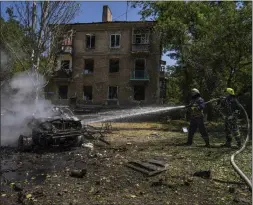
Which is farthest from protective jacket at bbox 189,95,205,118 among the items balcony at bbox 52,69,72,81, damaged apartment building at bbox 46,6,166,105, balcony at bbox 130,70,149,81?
balcony at bbox 52,69,72,81

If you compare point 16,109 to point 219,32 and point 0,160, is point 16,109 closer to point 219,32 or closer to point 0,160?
point 0,160

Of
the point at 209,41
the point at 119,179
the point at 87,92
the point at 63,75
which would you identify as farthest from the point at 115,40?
the point at 119,179

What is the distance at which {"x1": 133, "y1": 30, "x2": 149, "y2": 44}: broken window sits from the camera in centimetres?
3272

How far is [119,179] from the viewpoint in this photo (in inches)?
273

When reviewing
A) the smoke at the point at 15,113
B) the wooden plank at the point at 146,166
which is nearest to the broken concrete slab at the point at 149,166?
the wooden plank at the point at 146,166

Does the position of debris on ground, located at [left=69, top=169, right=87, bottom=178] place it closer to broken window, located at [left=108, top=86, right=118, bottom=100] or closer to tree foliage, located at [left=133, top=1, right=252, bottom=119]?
tree foliage, located at [left=133, top=1, right=252, bottom=119]

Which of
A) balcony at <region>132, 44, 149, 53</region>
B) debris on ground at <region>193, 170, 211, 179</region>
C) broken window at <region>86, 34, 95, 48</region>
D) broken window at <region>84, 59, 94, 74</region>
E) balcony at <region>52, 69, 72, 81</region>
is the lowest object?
debris on ground at <region>193, 170, 211, 179</region>

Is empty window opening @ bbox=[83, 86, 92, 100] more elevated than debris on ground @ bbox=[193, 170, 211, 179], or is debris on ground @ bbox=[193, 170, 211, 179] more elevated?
empty window opening @ bbox=[83, 86, 92, 100]

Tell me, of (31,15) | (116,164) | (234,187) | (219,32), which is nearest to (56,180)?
(116,164)

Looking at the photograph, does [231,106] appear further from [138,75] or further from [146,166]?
[138,75]

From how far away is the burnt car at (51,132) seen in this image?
33.1ft

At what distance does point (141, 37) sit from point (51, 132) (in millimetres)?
24358

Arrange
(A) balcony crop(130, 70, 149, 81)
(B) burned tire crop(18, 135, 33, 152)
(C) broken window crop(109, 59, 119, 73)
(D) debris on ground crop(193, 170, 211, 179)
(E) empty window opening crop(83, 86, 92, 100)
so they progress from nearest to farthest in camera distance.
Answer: (D) debris on ground crop(193, 170, 211, 179) → (B) burned tire crop(18, 135, 33, 152) → (A) balcony crop(130, 70, 149, 81) → (C) broken window crop(109, 59, 119, 73) → (E) empty window opening crop(83, 86, 92, 100)

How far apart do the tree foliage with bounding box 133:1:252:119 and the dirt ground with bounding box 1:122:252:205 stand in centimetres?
1095
